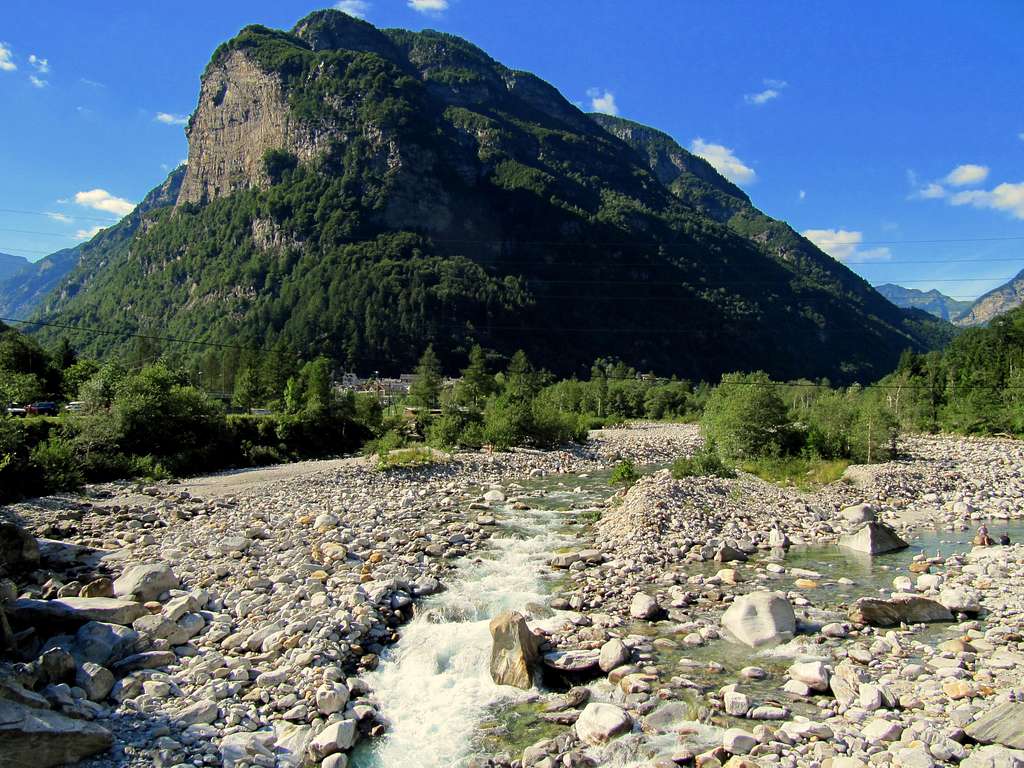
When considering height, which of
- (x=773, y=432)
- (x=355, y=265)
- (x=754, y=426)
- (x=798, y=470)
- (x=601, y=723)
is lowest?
(x=601, y=723)

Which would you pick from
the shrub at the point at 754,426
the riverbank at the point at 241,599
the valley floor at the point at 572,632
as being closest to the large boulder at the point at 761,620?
the valley floor at the point at 572,632

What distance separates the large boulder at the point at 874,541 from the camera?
1830 centimetres

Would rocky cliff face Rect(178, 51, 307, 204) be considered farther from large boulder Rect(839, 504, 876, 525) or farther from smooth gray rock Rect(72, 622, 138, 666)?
smooth gray rock Rect(72, 622, 138, 666)

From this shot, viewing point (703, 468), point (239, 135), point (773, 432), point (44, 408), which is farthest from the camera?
point (239, 135)

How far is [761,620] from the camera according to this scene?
39.4ft

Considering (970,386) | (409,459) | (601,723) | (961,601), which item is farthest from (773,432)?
(970,386)

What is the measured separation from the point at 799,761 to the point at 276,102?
703 ft

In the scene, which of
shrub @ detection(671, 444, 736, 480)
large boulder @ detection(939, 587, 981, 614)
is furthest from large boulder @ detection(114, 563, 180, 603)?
shrub @ detection(671, 444, 736, 480)

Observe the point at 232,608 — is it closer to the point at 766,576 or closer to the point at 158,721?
the point at 158,721

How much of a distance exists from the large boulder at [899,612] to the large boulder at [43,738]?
42.2ft

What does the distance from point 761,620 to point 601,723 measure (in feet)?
15.2

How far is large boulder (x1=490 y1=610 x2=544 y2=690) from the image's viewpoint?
1059 centimetres

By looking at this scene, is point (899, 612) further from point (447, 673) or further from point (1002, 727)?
point (447, 673)

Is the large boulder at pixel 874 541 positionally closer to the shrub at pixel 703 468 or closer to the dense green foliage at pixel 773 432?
the shrub at pixel 703 468
